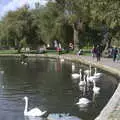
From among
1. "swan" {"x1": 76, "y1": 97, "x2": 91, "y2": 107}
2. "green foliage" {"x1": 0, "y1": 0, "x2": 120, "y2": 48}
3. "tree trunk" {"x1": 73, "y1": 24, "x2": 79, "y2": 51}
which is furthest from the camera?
"tree trunk" {"x1": 73, "y1": 24, "x2": 79, "y2": 51}

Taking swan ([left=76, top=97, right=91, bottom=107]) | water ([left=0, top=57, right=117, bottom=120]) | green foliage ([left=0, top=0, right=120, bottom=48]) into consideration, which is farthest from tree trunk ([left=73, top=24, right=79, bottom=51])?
swan ([left=76, top=97, right=91, bottom=107])

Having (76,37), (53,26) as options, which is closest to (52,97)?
(76,37)

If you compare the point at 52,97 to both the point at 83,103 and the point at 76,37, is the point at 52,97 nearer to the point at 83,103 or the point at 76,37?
the point at 83,103

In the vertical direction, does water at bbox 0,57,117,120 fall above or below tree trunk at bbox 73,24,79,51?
below

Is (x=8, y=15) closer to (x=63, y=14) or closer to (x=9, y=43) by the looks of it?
(x=9, y=43)

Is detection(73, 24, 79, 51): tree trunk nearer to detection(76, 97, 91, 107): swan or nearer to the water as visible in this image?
the water

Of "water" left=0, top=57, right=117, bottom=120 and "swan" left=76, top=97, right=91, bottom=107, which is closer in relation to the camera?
"water" left=0, top=57, right=117, bottom=120

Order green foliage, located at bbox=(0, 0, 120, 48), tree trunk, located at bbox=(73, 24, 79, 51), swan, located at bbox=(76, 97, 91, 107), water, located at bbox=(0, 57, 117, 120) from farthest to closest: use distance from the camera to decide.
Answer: tree trunk, located at bbox=(73, 24, 79, 51) → green foliage, located at bbox=(0, 0, 120, 48) → swan, located at bbox=(76, 97, 91, 107) → water, located at bbox=(0, 57, 117, 120)

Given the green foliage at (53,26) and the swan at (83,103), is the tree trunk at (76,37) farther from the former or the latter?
the swan at (83,103)

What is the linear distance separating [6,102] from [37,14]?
66554mm

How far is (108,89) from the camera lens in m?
31.4

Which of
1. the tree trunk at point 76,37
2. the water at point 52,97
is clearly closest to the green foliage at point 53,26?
the tree trunk at point 76,37

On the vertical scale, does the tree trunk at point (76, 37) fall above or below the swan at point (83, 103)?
above

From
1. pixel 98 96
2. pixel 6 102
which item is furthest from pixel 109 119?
pixel 98 96
